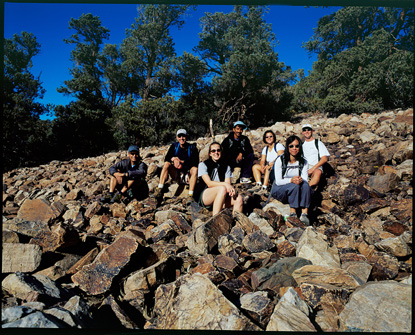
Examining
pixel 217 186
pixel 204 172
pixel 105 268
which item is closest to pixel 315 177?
pixel 217 186

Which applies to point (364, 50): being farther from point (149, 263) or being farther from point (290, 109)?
point (149, 263)

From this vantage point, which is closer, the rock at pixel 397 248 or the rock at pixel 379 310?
the rock at pixel 379 310

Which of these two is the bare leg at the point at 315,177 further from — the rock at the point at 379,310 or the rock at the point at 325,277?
the rock at the point at 379,310

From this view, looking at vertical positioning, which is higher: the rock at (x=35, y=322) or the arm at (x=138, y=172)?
the arm at (x=138, y=172)

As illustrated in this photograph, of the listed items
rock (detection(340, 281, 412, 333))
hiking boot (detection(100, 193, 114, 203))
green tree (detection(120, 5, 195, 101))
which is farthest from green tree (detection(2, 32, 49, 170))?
rock (detection(340, 281, 412, 333))

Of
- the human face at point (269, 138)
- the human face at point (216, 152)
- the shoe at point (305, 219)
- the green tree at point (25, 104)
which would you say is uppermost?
the green tree at point (25, 104)

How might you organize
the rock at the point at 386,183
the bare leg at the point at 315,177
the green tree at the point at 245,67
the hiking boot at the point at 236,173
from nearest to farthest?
1. the rock at the point at 386,183
2. the bare leg at the point at 315,177
3. the hiking boot at the point at 236,173
4. the green tree at the point at 245,67

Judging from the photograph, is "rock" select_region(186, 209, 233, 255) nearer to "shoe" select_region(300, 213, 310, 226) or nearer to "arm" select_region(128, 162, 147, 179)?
"shoe" select_region(300, 213, 310, 226)

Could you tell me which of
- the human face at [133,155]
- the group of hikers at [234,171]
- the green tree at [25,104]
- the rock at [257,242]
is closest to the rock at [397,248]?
the group of hikers at [234,171]

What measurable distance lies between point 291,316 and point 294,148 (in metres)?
3.01

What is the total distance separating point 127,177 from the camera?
6094mm

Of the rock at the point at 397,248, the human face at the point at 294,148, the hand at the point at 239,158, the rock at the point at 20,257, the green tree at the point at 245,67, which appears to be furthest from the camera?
the green tree at the point at 245,67

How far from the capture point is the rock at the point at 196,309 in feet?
6.89

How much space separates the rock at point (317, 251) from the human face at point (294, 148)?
1704 mm
